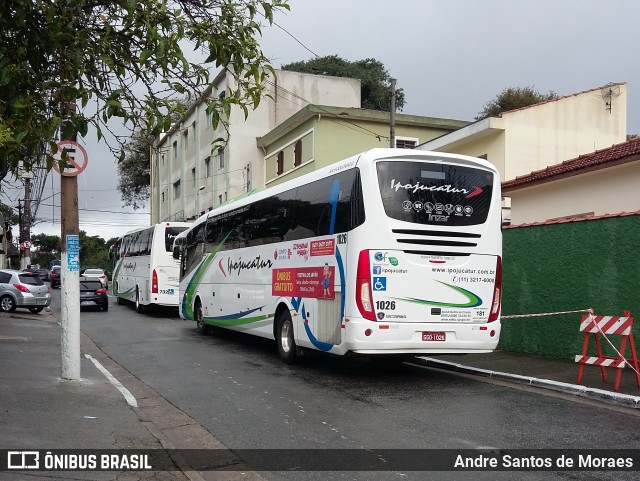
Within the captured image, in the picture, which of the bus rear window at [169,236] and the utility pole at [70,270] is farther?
the bus rear window at [169,236]

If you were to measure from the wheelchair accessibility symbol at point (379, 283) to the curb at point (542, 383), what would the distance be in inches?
107

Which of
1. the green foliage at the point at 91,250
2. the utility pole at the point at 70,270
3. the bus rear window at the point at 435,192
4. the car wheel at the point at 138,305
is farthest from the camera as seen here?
the green foliage at the point at 91,250

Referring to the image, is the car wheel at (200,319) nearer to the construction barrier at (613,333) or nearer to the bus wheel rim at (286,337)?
the bus wheel rim at (286,337)

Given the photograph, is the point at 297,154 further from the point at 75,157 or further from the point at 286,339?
the point at 75,157

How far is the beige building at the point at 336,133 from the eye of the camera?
31234 millimetres

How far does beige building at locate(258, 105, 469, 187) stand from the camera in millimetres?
31234

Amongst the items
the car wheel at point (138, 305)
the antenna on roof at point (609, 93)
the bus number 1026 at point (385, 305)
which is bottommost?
the car wheel at point (138, 305)

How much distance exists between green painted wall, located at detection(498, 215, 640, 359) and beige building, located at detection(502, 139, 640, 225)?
136 cm

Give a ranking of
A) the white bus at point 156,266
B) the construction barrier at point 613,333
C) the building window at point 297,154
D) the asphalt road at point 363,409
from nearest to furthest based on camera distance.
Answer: the asphalt road at point 363,409 < the construction barrier at point 613,333 < the white bus at point 156,266 < the building window at point 297,154

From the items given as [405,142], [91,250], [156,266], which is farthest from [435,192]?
[91,250]

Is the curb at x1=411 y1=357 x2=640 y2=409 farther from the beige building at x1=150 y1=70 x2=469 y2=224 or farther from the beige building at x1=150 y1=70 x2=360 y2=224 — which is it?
the beige building at x1=150 y1=70 x2=360 y2=224

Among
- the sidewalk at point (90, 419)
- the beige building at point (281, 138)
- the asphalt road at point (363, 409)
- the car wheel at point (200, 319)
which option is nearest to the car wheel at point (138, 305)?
the beige building at point (281, 138)

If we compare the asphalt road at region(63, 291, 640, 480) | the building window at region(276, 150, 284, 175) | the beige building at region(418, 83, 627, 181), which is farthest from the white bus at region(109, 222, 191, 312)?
the asphalt road at region(63, 291, 640, 480)

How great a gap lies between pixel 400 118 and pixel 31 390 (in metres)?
26.1
